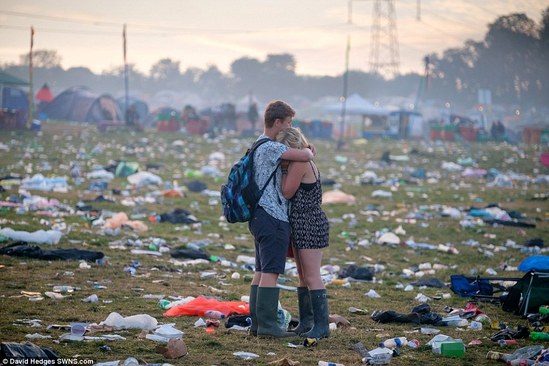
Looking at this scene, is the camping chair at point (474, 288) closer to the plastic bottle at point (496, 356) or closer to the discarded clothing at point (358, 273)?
the discarded clothing at point (358, 273)

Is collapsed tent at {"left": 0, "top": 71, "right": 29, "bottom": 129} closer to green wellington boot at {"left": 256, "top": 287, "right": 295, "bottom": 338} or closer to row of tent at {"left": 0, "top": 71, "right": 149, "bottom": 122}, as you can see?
row of tent at {"left": 0, "top": 71, "right": 149, "bottom": 122}

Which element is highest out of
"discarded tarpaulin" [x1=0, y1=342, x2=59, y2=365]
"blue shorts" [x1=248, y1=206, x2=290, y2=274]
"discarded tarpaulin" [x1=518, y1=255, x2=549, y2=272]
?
"blue shorts" [x1=248, y1=206, x2=290, y2=274]

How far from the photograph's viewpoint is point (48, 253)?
9.72 m

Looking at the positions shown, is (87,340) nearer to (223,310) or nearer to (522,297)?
(223,310)

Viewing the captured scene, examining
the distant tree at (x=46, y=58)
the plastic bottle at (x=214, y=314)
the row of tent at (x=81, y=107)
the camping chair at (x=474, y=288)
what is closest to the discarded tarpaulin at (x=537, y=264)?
the camping chair at (x=474, y=288)

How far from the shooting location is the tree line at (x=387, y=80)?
91875 mm

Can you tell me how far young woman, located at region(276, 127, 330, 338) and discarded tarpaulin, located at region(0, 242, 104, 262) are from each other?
3.90m

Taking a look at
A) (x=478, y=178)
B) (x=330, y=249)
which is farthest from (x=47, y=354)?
(x=478, y=178)

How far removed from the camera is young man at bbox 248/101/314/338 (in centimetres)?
652

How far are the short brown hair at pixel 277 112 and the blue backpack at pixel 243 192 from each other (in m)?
0.17

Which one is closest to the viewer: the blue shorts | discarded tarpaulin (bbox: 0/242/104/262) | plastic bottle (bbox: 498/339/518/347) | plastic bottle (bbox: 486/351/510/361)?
plastic bottle (bbox: 486/351/510/361)

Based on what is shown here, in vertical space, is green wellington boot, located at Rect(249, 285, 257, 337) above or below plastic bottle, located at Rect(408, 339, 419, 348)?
above

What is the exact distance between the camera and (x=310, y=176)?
261 inches

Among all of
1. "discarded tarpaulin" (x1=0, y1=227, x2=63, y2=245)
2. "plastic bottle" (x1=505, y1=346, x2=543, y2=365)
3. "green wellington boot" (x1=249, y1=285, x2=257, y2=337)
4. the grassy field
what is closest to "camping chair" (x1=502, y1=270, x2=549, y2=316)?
the grassy field
